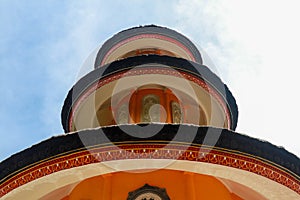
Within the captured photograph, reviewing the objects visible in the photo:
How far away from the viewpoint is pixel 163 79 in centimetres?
1048

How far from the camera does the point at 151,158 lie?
6.80m

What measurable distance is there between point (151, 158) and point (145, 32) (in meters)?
6.57

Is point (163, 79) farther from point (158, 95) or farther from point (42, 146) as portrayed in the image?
point (42, 146)

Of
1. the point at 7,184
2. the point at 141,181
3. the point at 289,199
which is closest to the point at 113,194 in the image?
the point at 141,181

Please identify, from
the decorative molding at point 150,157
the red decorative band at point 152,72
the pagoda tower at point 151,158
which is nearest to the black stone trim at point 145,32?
the red decorative band at point 152,72

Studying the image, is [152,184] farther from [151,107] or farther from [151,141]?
[151,107]

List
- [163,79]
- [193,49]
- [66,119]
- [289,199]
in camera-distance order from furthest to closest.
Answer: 1. [193,49]
2. [66,119]
3. [163,79]
4. [289,199]

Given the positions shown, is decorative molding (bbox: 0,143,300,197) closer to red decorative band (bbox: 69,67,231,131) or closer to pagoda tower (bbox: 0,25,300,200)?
pagoda tower (bbox: 0,25,300,200)

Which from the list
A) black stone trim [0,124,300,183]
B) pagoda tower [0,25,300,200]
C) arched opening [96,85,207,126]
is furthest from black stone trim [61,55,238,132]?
black stone trim [0,124,300,183]

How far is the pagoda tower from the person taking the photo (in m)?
6.79

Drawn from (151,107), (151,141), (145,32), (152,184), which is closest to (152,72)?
(151,107)

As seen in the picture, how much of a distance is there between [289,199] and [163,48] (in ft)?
21.5

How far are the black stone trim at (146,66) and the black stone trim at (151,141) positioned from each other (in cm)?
363

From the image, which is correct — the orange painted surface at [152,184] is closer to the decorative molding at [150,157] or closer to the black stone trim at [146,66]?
the decorative molding at [150,157]
